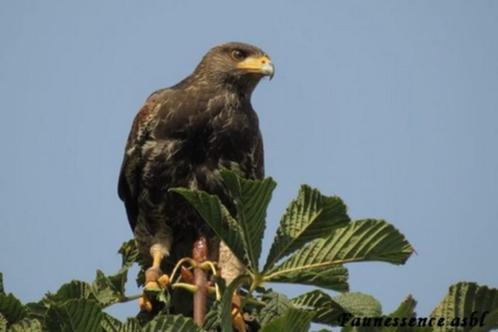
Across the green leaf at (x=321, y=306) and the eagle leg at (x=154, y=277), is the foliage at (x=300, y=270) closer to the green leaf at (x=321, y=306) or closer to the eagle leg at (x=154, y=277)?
the green leaf at (x=321, y=306)

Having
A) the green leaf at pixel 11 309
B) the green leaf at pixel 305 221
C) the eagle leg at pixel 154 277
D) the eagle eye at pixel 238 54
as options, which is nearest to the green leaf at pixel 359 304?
the green leaf at pixel 305 221

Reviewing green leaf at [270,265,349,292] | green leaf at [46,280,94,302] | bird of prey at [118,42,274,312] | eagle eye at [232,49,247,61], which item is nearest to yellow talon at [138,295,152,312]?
bird of prey at [118,42,274,312]

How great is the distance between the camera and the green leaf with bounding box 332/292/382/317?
4.20 meters

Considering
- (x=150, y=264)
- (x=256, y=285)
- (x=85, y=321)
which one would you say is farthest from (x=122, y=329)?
(x=150, y=264)

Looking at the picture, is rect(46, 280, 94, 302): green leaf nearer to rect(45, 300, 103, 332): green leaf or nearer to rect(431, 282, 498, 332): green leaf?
rect(45, 300, 103, 332): green leaf

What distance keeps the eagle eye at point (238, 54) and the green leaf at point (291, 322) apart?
4.74m

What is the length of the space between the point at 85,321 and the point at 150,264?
3217 millimetres

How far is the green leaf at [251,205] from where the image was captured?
3719mm

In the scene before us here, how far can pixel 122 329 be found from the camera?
3.75 meters

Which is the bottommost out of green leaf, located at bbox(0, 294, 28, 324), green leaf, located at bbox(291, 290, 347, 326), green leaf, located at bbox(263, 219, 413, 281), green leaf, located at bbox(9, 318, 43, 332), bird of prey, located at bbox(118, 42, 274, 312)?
green leaf, located at bbox(9, 318, 43, 332)


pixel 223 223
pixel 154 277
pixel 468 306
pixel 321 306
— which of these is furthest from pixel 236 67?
pixel 468 306

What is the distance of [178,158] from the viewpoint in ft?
22.2

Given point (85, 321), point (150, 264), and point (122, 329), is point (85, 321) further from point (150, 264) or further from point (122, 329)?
point (150, 264)

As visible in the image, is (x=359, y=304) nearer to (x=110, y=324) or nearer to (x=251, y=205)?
(x=251, y=205)
